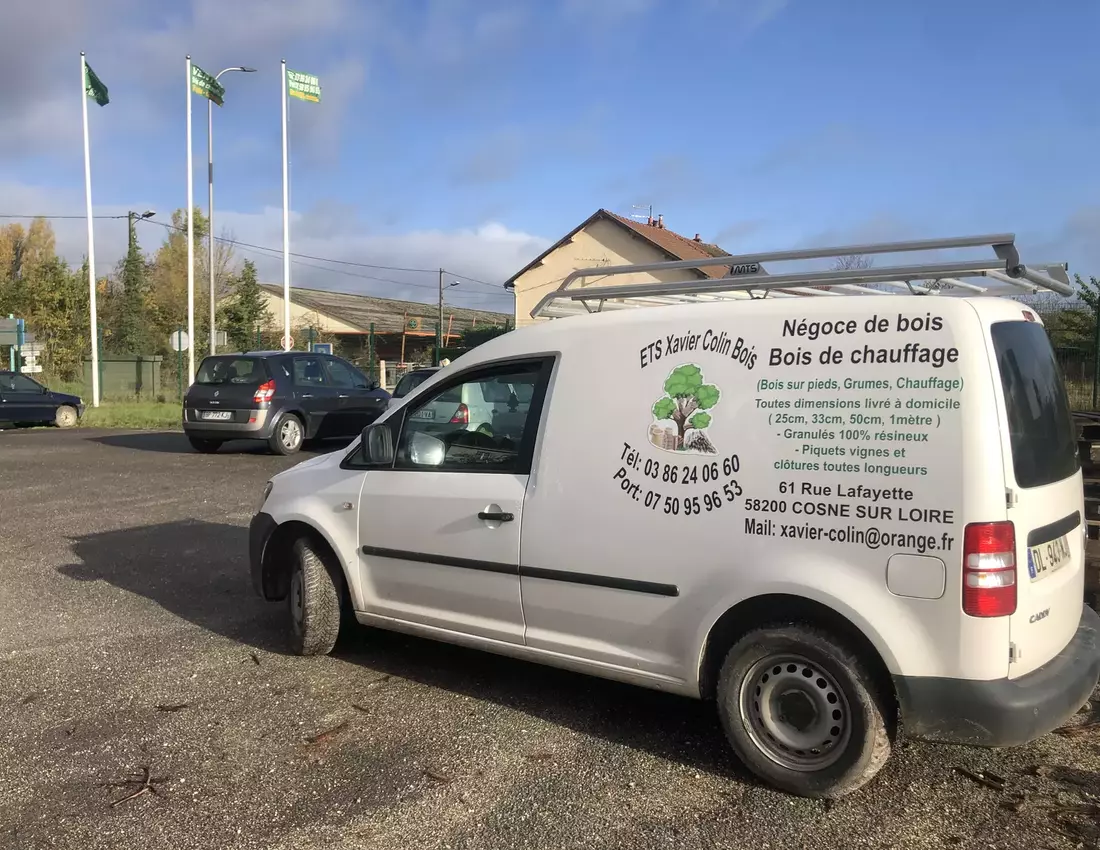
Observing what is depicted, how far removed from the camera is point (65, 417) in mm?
22281

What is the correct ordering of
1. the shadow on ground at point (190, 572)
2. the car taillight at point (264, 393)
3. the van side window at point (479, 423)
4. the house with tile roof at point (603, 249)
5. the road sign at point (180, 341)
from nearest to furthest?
1. the van side window at point (479, 423)
2. the shadow on ground at point (190, 572)
3. the car taillight at point (264, 393)
4. the road sign at point (180, 341)
5. the house with tile roof at point (603, 249)

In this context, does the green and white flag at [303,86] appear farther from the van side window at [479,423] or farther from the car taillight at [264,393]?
the van side window at [479,423]

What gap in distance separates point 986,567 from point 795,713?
919 millimetres

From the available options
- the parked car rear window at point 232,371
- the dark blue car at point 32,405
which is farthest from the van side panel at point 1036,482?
the dark blue car at point 32,405

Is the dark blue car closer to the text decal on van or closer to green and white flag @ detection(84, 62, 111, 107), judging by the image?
green and white flag @ detection(84, 62, 111, 107)

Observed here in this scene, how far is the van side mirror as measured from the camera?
4699 mm

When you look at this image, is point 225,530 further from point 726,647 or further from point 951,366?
point 951,366

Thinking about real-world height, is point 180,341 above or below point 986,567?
above

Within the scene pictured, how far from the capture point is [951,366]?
10.3ft

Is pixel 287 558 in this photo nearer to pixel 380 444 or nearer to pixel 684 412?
pixel 380 444

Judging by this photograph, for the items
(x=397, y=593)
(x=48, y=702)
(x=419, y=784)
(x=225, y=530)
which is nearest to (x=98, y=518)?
Answer: (x=225, y=530)

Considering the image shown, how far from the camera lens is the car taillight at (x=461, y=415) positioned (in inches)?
176

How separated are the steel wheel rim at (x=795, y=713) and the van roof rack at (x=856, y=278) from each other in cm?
153

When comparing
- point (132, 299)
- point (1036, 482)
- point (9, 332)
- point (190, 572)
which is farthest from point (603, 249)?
point (1036, 482)
